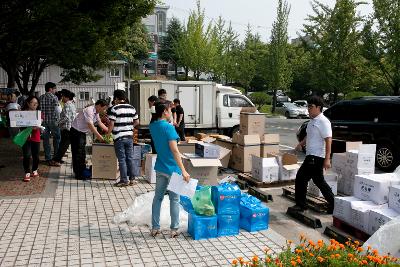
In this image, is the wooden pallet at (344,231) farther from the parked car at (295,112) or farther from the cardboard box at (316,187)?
the parked car at (295,112)

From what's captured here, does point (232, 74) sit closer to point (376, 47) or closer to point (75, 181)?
point (376, 47)

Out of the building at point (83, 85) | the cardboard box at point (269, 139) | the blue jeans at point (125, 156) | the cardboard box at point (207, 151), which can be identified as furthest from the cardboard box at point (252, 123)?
the building at point (83, 85)

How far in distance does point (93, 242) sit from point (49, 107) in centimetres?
610

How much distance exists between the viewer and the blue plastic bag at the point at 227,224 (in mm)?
5832

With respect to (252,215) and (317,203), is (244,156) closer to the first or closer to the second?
(317,203)

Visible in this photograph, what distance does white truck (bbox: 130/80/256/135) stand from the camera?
51.1 feet

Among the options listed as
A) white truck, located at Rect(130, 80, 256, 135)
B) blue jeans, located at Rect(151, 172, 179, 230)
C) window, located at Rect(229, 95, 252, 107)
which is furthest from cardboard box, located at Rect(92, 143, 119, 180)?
window, located at Rect(229, 95, 252, 107)

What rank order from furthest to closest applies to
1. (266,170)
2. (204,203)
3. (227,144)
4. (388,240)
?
1. (227,144)
2. (266,170)
3. (204,203)
4. (388,240)

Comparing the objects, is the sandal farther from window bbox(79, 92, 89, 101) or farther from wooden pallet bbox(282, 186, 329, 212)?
window bbox(79, 92, 89, 101)

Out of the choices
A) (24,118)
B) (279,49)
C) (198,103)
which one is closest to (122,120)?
(24,118)

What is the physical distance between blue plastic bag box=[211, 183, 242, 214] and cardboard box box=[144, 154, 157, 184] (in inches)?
128

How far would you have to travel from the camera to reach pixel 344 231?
5.97 metres

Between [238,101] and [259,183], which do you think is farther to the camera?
[238,101]

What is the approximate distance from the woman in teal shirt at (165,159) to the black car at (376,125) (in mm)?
7137
